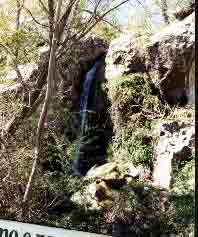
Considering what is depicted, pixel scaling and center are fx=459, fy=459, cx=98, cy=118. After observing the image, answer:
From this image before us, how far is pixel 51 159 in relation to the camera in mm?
6180

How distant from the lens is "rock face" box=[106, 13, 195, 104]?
709cm

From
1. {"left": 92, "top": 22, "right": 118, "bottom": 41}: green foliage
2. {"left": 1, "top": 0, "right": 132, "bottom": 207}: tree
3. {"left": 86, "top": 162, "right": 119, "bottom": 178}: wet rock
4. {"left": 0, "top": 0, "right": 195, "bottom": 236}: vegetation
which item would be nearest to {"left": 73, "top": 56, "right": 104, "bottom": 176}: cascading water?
{"left": 0, "top": 0, "right": 195, "bottom": 236}: vegetation

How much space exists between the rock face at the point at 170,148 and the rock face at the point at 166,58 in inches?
31.4

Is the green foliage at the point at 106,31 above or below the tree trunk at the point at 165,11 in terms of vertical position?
below

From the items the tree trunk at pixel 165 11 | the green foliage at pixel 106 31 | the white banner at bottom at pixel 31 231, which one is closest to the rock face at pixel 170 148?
the green foliage at pixel 106 31

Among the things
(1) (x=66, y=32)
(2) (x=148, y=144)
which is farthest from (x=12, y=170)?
(2) (x=148, y=144)

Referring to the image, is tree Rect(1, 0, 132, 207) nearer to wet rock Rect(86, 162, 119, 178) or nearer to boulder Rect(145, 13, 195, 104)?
wet rock Rect(86, 162, 119, 178)

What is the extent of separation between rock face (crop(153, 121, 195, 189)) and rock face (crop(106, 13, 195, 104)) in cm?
80

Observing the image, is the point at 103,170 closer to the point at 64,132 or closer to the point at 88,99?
the point at 64,132

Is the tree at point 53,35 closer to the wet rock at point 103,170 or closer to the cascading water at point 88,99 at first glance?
the wet rock at point 103,170

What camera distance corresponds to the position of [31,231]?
5.73 feet

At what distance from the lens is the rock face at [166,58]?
7090mm

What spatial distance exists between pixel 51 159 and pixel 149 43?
264cm

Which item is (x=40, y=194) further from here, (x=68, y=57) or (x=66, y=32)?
(x=68, y=57)
